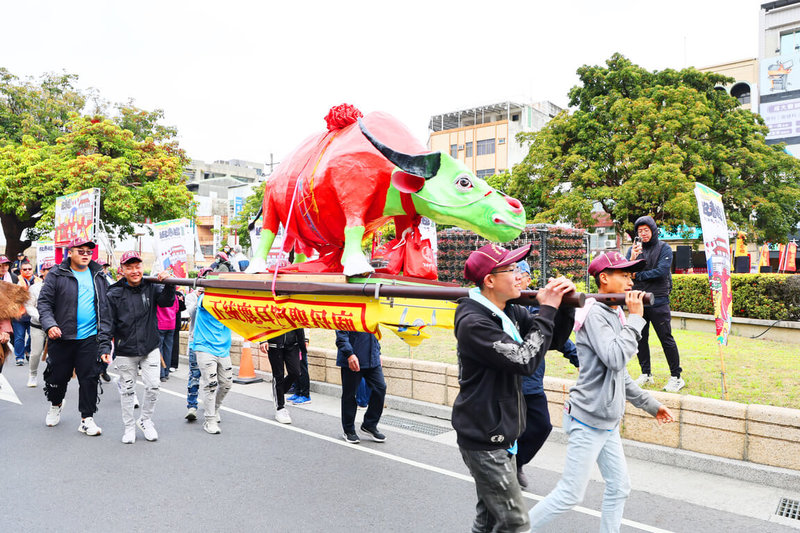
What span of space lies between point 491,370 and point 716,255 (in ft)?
15.0

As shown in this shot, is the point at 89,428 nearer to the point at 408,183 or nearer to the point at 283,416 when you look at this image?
the point at 283,416

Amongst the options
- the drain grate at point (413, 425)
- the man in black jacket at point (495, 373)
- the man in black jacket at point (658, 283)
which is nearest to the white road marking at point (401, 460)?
the drain grate at point (413, 425)

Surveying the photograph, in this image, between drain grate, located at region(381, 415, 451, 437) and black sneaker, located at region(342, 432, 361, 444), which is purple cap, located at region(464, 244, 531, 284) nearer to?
black sneaker, located at region(342, 432, 361, 444)

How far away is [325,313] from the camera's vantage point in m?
3.80

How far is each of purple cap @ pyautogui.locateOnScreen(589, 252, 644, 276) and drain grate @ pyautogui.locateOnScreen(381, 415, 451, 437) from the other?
3647 millimetres

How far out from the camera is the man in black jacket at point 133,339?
233 inches

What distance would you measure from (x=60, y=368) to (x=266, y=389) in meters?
3.27

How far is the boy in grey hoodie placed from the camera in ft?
10.3

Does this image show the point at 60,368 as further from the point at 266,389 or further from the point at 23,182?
the point at 23,182

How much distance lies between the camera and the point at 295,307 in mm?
3988

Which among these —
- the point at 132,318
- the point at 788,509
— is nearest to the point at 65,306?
the point at 132,318

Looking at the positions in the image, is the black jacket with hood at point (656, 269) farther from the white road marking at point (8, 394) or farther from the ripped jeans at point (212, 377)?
the white road marking at point (8, 394)

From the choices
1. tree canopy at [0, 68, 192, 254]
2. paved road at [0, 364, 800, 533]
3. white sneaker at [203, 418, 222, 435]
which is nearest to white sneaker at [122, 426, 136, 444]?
paved road at [0, 364, 800, 533]

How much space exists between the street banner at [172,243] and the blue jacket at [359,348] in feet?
17.8
